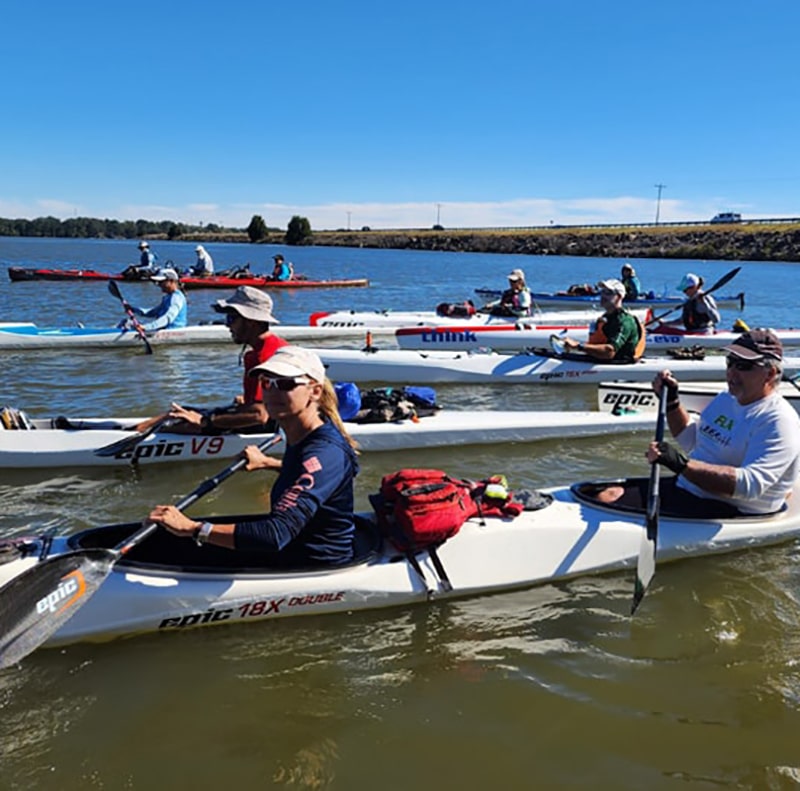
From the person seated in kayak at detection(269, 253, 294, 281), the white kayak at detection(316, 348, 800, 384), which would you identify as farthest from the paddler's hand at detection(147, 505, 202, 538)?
the person seated in kayak at detection(269, 253, 294, 281)

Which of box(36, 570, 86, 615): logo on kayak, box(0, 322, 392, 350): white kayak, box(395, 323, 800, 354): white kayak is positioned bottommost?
box(395, 323, 800, 354): white kayak

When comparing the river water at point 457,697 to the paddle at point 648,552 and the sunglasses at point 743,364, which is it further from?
the sunglasses at point 743,364

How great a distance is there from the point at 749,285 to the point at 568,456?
1367 inches

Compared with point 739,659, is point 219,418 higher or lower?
higher

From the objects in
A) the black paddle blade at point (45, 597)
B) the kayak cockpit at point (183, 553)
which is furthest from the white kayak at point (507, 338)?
the black paddle blade at point (45, 597)

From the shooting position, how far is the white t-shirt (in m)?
4.36

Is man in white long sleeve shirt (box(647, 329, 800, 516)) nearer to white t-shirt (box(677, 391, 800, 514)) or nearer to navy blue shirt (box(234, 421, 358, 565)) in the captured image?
white t-shirt (box(677, 391, 800, 514))

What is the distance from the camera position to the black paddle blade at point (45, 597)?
3412mm

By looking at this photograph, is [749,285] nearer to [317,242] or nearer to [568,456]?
[568,456]

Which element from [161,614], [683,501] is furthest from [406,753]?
[683,501]

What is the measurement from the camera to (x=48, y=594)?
355 centimetres

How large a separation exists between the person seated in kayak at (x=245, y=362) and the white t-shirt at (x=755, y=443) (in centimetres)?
297

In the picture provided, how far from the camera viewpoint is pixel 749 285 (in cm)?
3769

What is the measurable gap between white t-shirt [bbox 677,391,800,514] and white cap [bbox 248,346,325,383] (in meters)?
2.71
